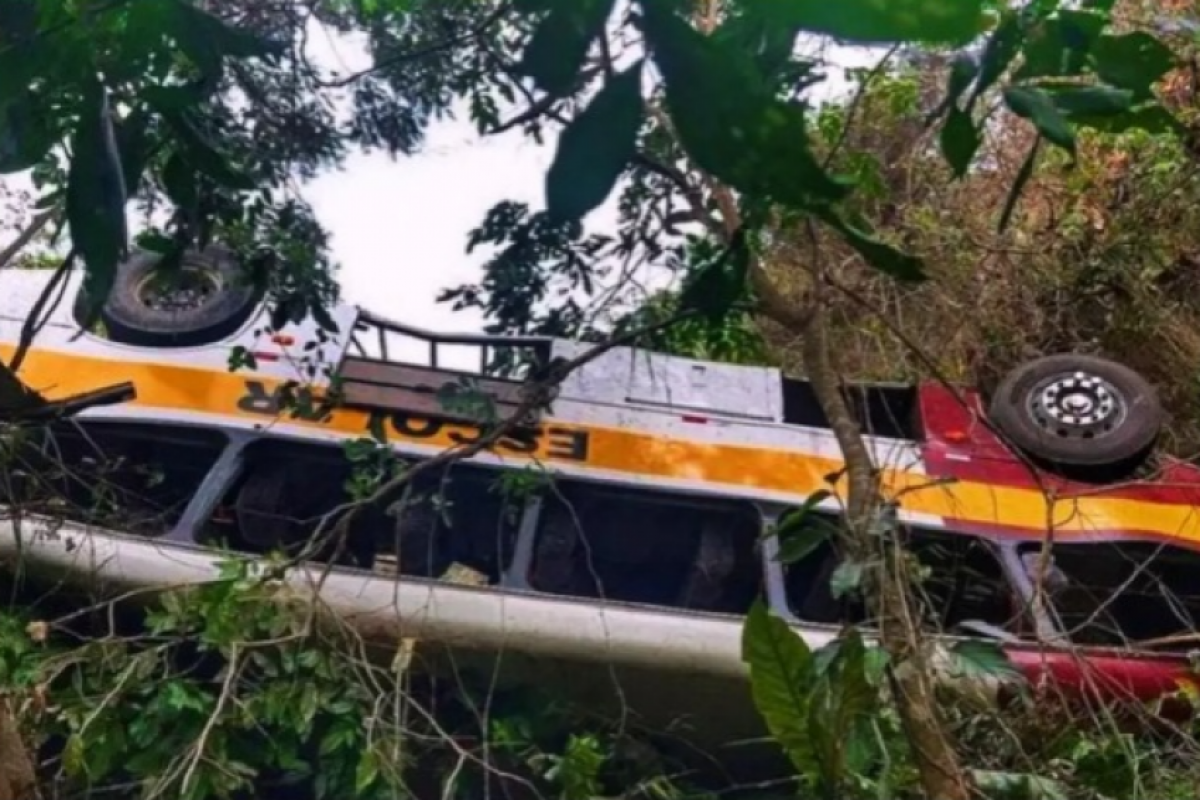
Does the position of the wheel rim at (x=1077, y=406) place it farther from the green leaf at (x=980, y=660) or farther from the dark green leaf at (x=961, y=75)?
the dark green leaf at (x=961, y=75)

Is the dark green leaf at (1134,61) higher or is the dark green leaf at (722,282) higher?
the dark green leaf at (1134,61)

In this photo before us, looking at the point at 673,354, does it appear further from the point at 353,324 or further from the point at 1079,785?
the point at 1079,785

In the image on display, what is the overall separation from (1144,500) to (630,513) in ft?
5.22

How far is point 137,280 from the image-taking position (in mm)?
4980

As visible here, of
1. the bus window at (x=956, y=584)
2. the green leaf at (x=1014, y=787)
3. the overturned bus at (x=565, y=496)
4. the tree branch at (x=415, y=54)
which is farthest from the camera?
the bus window at (x=956, y=584)

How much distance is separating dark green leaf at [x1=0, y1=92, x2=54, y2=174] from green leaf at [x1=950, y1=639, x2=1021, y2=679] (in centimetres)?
148

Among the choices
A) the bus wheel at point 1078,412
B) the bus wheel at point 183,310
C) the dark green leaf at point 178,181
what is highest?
the dark green leaf at point 178,181

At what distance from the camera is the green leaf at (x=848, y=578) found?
2.15 metres

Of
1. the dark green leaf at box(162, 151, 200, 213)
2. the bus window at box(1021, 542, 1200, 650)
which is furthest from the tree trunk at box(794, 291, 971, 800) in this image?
the bus window at box(1021, 542, 1200, 650)

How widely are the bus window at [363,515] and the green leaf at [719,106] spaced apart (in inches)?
135

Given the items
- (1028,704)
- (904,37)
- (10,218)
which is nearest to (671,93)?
(904,37)

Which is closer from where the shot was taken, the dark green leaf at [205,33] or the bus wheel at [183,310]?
the dark green leaf at [205,33]

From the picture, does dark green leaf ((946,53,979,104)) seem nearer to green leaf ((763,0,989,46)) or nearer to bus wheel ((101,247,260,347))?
green leaf ((763,0,989,46))

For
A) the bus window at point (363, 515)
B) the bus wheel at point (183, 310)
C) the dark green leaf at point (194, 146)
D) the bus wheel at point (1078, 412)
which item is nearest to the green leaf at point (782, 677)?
the dark green leaf at point (194, 146)
